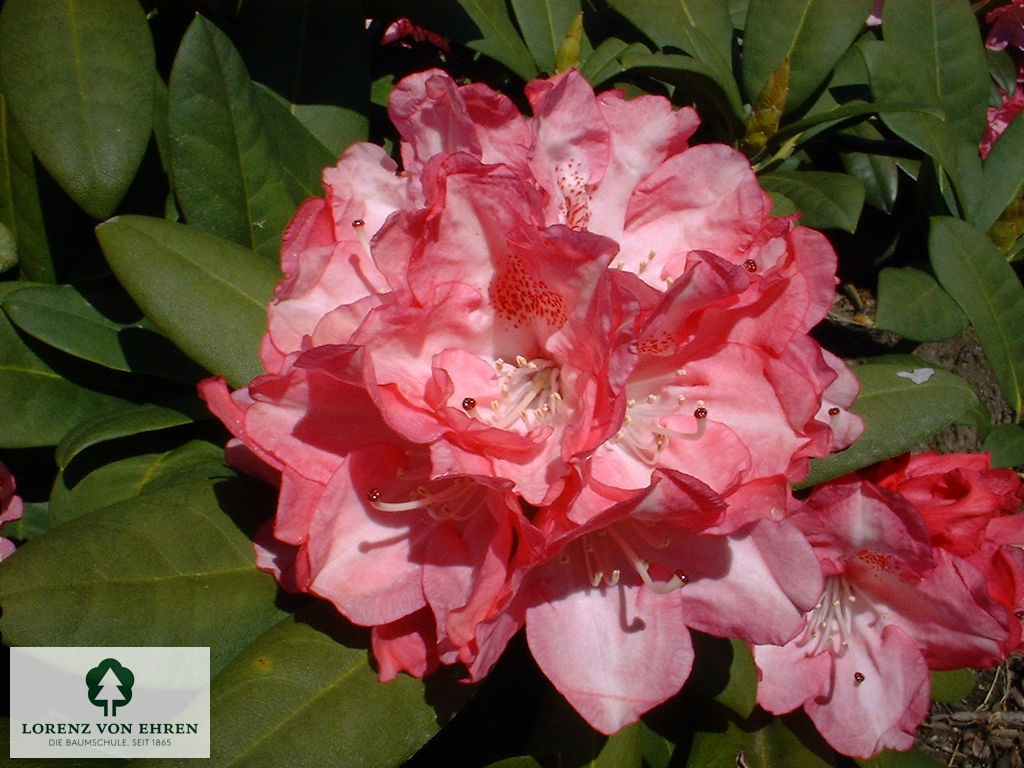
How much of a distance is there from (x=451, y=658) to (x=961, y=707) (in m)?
1.61

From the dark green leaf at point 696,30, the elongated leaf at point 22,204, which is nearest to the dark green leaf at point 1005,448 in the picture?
the dark green leaf at point 696,30

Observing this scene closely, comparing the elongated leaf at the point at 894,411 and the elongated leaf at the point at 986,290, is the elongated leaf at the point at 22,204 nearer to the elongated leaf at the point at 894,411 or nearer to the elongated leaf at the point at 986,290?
the elongated leaf at the point at 894,411

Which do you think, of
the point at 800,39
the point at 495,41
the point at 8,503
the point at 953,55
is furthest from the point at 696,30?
the point at 8,503

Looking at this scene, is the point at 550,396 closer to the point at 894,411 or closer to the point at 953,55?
the point at 894,411

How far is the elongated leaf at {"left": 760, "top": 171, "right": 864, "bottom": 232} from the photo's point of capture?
4.04ft

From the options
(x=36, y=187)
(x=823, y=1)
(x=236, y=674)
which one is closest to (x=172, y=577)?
(x=236, y=674)

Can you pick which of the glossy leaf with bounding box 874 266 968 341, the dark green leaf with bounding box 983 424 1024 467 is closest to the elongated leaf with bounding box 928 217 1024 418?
the glossy leaf with bounding box 874 266 968 341

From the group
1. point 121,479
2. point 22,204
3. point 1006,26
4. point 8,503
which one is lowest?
point 8,503

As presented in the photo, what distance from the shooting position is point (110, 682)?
3.09ft

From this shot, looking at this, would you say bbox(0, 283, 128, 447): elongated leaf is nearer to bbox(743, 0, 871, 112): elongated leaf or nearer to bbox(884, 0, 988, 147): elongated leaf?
bbox(743, 0, 871, 112): elongated leaf

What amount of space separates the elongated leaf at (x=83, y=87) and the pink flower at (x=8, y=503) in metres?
0.49

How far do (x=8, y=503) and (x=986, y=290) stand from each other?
1.51m

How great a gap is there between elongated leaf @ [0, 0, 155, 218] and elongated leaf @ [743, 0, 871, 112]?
87 cm

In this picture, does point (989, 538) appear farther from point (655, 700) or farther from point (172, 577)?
point (172, 577)
